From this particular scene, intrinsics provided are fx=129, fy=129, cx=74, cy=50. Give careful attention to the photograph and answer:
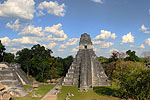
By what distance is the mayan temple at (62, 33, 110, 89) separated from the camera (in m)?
24.4

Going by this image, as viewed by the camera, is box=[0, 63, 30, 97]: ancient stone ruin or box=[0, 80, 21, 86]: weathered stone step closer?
box=[0, 63, 30, 97]: ancient stone ruin

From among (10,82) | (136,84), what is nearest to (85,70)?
(10,82)

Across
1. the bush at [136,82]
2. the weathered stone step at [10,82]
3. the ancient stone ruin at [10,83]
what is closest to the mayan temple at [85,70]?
the ancient stone ruin at [10,83]

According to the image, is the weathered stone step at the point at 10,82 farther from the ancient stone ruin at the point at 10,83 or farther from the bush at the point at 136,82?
the bush at the point at 136,82

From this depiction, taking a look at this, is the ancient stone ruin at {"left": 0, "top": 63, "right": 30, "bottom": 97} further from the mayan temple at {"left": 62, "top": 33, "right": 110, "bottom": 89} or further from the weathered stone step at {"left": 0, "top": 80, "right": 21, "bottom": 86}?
the mayan temple at {"left": 62, "top": 33, "right": 110, "bottom": 89}

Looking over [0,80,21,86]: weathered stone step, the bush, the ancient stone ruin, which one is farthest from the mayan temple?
the bush

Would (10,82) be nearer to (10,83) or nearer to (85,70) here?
(10,83)

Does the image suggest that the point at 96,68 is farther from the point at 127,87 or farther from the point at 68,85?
the point at 127,87

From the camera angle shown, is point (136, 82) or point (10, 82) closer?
point (136, 82)

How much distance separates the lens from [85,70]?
1015 inches

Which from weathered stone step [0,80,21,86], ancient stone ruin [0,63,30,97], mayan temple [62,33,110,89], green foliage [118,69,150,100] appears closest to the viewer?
green foliage [118,69,150,100]

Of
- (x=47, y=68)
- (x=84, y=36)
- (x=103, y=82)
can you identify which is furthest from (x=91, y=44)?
(x=47, y=68)

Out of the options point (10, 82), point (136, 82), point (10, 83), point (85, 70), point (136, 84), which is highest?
point (85, 70)

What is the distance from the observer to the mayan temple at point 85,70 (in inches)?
959
